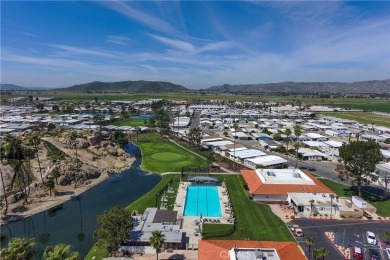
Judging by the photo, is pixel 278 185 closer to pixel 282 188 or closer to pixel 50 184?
pixel 282 188

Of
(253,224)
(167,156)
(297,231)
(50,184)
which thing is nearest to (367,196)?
(297,231)

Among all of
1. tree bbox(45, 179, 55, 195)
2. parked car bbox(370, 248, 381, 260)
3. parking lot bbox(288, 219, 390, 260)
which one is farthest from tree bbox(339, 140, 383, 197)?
tree bbox(45, 179, 55, 195)

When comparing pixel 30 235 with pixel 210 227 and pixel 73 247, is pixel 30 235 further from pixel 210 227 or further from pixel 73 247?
pixel 210 227

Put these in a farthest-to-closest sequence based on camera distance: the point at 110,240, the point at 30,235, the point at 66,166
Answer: the point at 66,166, the point at 30,235, the point at 110,240

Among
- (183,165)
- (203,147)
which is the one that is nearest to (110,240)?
(183,165)

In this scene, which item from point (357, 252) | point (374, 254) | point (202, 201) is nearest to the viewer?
point (357, 252)

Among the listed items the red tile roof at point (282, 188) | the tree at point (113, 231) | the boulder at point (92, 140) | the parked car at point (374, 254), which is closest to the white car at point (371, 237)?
the parked car at point (374, 254)
